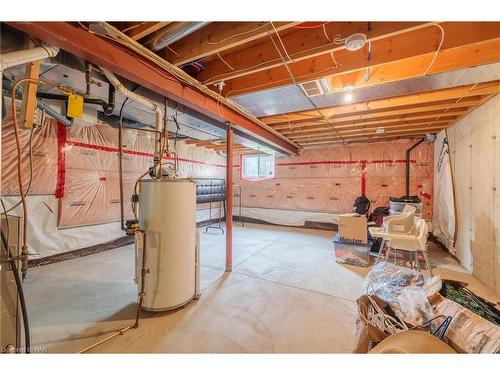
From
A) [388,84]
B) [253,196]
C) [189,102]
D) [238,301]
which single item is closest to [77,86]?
[189,102]

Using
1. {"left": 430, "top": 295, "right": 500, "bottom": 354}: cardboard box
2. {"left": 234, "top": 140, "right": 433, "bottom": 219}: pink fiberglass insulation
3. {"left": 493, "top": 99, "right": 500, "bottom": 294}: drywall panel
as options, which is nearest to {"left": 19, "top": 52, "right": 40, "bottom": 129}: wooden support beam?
{"left": 430, "top": 295, "right": 500, "bottom": 354}: cardboard box

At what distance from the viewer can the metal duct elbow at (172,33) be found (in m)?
1.32

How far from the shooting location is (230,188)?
117 inches

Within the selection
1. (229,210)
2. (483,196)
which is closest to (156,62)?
(229,210)

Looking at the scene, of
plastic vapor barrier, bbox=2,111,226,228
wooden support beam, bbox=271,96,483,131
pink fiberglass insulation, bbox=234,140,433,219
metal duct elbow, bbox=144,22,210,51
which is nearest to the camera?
metal duct elbow, bbox=144,22,210,51

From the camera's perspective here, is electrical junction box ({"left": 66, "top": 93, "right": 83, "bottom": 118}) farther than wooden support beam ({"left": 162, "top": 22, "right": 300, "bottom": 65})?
Yes

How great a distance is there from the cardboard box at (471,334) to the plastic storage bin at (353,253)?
1.90 metres

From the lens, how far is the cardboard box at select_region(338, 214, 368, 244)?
323 centimetres

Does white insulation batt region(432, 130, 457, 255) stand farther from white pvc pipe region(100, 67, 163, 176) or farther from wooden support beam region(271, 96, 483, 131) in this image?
white pvc pipe region(100, 67, 163, 176)

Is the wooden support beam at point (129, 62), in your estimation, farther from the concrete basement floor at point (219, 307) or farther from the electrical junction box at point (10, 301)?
the concrete basement floor at point (219, 307)

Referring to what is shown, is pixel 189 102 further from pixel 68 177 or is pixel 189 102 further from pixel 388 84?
pixel 68 177

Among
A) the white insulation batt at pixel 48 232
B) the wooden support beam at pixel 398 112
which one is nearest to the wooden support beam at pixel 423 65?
the wooden support beam at pixel 398 112

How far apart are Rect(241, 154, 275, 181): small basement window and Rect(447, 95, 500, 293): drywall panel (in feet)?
13.6

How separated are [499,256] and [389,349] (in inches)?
94.2
